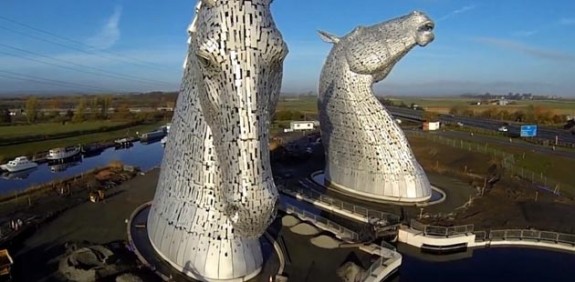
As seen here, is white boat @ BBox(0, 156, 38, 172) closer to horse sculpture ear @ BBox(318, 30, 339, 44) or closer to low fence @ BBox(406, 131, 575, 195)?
horse sculpture ear @ BBox(318, 30, 339, 44)

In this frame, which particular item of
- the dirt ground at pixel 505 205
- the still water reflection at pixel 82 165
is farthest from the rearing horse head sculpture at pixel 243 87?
the still water reflection at pixel 82 165

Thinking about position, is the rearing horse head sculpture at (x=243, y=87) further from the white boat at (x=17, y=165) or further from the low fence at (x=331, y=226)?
the white boat at (x=17, y=165)

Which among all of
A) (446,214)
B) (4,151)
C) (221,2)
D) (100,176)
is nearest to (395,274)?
(446,214)

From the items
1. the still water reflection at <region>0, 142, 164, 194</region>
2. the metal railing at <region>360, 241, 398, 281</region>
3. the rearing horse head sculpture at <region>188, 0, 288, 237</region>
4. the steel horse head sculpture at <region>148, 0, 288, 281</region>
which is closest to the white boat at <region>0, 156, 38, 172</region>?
the still water reflection at <region>0, 142, 164, 194</region>

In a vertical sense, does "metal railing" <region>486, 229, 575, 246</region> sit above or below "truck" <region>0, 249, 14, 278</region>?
below

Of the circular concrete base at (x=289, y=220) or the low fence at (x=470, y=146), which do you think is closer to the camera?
the circular concrete base at (x=289, y=220)

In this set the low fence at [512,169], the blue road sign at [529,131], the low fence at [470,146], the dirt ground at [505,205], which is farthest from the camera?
the blue road sign at [529,131]
